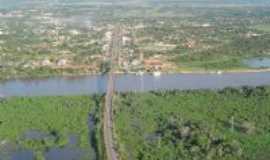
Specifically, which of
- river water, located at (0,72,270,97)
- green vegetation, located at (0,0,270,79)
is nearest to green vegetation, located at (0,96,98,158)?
river water, located at (0,72,270,97)

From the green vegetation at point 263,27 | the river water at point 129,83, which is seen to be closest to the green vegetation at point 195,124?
the river water at point 129,83

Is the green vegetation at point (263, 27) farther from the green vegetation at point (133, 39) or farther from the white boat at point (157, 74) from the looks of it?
the white boat at point (157, 74)

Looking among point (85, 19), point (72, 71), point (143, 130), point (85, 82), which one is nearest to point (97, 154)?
point (143, 130)

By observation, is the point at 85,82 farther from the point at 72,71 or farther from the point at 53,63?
the point at 53,63

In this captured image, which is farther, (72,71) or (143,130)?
(72,71)

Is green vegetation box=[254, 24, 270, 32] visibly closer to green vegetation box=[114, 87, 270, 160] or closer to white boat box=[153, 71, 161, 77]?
white boat box=[153, 71, 161, 77]

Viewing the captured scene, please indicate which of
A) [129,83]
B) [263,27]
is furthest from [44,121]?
[263,27]
